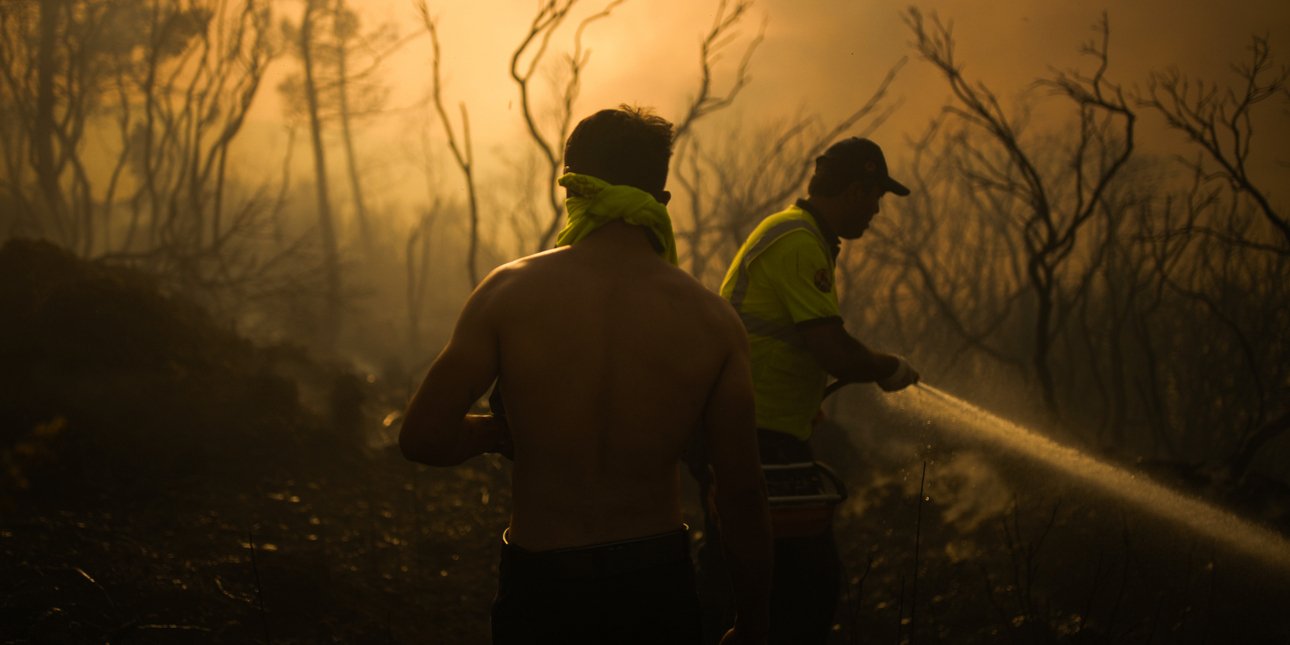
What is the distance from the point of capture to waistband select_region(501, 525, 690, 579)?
1.79 meters

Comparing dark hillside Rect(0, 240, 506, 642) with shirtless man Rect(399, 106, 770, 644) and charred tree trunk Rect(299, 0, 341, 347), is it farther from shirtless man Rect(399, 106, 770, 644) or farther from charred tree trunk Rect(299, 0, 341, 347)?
charred tree trunk Rect(299, 0, 341, 347)

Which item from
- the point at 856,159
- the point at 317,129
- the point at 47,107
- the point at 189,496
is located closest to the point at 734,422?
the point at 856,159

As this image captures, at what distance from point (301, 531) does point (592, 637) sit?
206 inches

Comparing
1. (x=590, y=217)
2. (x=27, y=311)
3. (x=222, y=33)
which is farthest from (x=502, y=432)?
(x=222, y=33)

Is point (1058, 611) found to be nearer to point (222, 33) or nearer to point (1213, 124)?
point (1213, 124)

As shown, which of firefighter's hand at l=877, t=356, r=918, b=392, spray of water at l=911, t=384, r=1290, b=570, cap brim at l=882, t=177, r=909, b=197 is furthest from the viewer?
spray of water at l=911, t=384, r=1290, b=570

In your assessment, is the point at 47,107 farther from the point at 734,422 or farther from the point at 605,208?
the point at 734,422

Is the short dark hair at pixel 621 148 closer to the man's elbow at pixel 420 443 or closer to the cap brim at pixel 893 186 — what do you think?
the man's elbow at pixel 420 443

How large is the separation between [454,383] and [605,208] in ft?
1.70

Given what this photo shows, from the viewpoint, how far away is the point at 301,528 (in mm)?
6332

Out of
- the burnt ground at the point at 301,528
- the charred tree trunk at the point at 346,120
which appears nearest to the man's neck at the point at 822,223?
the burnt ground at the point at 301,528

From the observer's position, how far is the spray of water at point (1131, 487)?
4.73 meters

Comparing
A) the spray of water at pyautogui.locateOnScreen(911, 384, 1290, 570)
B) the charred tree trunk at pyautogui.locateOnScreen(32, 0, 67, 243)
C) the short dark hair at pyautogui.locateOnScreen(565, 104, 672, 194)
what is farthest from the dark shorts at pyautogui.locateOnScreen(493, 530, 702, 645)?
the charred tree trunk at pyautogui.locateOnScreen(32, 0, 67, 243)

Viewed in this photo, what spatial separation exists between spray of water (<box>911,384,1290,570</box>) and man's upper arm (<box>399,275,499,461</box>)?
3117mm
